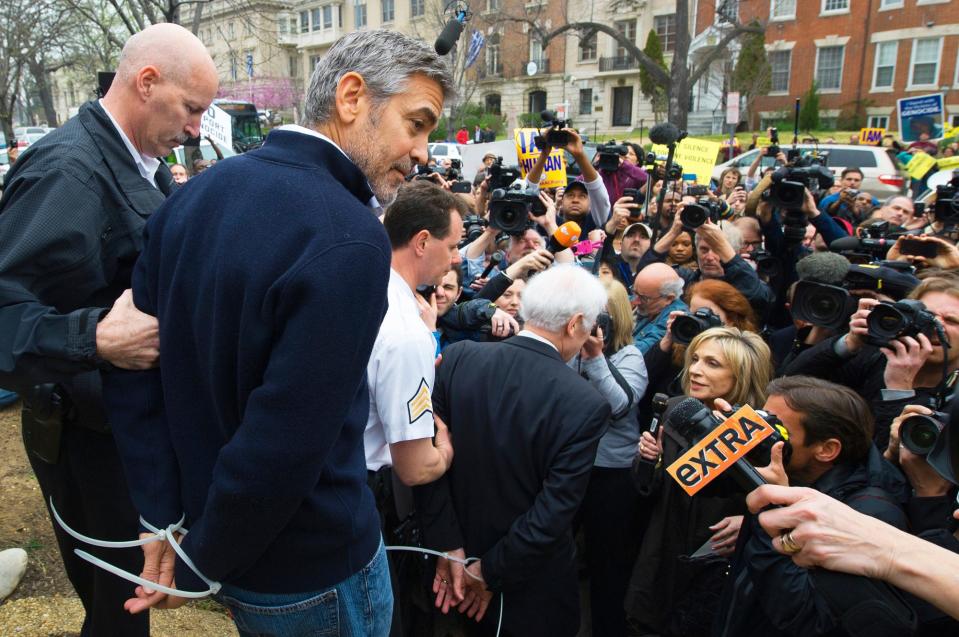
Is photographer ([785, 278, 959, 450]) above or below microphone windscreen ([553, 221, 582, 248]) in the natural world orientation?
below

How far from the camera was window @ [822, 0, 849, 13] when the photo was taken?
1319 inches

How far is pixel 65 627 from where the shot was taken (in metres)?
2.63

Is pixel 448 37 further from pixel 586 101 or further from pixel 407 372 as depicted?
pixel 586 101

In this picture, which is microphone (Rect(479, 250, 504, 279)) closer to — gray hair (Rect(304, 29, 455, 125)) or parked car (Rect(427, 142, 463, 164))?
gray hair (Rect(304, 29, 455, 125))

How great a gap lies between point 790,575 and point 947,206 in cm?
392

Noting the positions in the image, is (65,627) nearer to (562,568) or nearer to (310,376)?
(562,568)

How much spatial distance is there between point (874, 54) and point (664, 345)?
37981mm

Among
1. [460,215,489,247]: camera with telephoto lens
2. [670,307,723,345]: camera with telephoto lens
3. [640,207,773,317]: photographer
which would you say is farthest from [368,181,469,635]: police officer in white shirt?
[460,215,489,247]: camera with telephoto lens

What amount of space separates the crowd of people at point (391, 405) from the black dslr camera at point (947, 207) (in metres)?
1.05

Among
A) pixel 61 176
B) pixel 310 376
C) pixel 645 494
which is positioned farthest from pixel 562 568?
pixel 61 176

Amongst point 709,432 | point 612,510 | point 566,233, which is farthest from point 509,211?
point 709,432

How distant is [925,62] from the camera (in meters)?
32.2

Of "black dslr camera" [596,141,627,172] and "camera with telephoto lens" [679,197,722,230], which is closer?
"camera with telephoto lens" [679,197,722,230]

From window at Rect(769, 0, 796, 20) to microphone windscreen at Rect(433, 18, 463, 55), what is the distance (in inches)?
1512
